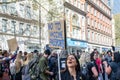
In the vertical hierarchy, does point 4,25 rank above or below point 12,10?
below

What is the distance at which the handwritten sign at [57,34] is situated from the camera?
9.26 meters

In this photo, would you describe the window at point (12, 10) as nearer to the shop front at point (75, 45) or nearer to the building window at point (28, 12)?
the building window at point (28, 12)

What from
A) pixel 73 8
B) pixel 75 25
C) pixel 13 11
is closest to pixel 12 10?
pixel 13 11

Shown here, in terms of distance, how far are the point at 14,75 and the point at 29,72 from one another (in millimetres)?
2403

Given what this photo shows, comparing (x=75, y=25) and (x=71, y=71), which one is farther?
(x=75, y=25)

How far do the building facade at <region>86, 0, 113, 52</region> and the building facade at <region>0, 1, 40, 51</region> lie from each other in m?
20.5

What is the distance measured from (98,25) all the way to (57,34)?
5955cm

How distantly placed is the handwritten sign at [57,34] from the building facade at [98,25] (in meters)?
48.0

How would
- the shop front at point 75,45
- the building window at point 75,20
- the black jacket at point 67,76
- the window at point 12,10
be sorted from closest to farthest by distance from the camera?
the black jacket at point 67,76 < the window at point 12,10 < the shop front at point 75,45 < the building window at point 75,20

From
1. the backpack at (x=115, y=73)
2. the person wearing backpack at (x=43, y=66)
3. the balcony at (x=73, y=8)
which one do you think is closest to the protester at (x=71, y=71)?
the backpack at (x=115, y=73)

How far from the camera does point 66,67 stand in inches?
214

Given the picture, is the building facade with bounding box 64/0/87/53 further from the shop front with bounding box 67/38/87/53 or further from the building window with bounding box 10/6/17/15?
the building window with bounding box 10/6/17/15

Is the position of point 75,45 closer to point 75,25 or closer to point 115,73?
point 75,25

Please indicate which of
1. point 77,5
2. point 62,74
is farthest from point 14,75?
point 77,5
